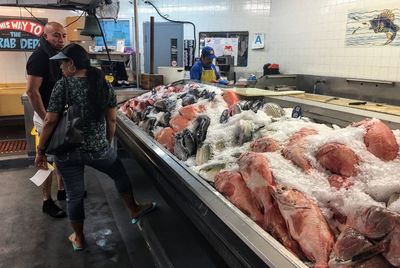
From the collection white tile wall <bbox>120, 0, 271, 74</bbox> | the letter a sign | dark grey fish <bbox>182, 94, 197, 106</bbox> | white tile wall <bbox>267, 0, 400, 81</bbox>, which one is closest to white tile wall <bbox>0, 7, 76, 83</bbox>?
white tile wall <bbox>120, 0, 271, 74</bbox>

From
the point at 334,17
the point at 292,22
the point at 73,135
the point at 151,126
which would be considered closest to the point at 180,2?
the point at 292,22

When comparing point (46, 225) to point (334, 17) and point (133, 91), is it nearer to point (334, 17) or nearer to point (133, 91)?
point (133, 91)

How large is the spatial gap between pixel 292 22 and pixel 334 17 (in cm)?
105

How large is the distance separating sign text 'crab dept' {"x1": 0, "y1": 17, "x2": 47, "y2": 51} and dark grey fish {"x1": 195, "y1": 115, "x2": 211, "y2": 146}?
566cm

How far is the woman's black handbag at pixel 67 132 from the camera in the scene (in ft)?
8.13

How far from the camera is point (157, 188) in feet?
8.07

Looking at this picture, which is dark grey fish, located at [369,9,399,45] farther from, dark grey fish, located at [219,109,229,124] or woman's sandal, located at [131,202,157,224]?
woman's sandal, located at [131,202,157,224]

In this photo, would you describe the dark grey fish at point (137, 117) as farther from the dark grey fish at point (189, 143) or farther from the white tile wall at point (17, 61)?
the white tile wall at point (17, 61)

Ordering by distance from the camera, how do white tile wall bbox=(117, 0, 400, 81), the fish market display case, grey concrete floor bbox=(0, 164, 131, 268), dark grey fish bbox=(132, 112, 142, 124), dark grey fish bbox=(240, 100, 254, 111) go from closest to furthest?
the fish market display case
dark grey fish bbox=(240, 100, 254, 111)
grey concrete floor bbox=(0, 164, 131, 268)
dark grey fish bbox=(132, 112, 142, 124)
white tile wall bbox=(117, 0, 400, 81)

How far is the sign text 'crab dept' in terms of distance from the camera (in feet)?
21.7

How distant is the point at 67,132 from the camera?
2471 millimetres

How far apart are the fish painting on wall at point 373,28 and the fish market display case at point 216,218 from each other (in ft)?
12.4

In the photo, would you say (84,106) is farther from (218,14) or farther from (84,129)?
(218,14)

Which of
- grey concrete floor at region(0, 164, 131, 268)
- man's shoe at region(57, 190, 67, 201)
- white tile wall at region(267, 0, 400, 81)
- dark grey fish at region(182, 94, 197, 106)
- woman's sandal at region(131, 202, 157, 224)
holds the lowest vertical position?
grey concrete floor at region(0, 164, 131, 268)
